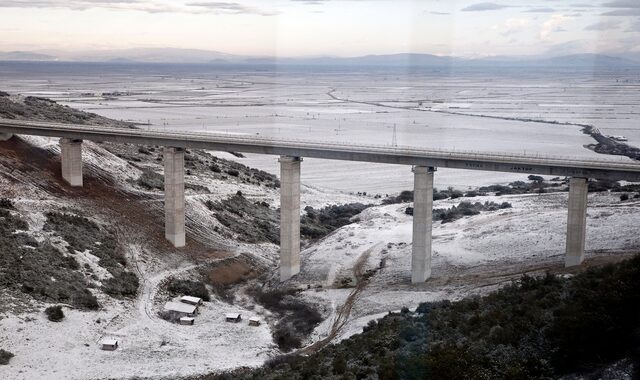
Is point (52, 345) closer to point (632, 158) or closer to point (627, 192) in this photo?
point (627, 192)

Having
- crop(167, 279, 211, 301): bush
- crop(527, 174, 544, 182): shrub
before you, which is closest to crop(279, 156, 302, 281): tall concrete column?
crop(167, 279, 211, 301): bush

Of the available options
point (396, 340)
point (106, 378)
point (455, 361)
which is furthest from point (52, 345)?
point (455, 361)

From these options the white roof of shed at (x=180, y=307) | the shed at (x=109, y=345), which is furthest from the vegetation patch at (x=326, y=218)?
the shed at (x=109, y=345)

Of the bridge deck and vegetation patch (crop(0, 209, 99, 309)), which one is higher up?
the bridge deck

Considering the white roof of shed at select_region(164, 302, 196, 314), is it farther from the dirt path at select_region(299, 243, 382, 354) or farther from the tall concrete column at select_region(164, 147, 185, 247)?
the tall concrete column at select_region(164, 147, 185, 247)

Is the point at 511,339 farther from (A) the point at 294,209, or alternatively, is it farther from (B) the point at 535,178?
(B) the point at 535,178

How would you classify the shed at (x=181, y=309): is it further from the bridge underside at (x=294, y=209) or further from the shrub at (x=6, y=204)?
the shrub at (x=6, y=204)
